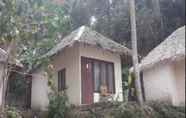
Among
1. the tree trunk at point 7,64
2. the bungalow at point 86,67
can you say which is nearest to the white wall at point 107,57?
the bungalow at point 86,67

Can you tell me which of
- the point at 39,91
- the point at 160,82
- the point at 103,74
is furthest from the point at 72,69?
the point at 160,82

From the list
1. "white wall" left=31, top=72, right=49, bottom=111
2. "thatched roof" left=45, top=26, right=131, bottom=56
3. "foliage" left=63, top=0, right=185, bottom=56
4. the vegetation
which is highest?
"foliage" left=63, top=0, right=185, bottom=56

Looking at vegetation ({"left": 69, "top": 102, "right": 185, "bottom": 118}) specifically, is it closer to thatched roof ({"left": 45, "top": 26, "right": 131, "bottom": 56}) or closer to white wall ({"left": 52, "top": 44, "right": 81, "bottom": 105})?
white wall ({"left": 52, "top": 44, "right": 81, "bottom": 105})

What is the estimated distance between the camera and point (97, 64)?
1032 centimetres

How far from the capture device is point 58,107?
857 cm

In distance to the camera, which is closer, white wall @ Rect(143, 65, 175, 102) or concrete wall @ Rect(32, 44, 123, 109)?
white wall @ Rect(143, 65, 175, 102)

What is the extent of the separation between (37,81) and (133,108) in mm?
5801

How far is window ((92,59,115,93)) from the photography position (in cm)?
1005

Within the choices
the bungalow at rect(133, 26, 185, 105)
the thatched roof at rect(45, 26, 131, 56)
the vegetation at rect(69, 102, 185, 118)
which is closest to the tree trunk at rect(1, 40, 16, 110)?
the thatched roof at rect(45, 26, 131, 56)

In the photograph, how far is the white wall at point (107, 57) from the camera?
9.96 meters

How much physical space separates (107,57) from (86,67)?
120 cm

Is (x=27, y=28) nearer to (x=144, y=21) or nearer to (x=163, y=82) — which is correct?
(x=163, y=82)

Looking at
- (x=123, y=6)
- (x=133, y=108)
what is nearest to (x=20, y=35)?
(x=133, y=108)

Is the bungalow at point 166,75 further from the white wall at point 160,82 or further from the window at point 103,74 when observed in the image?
the window at point 103,74
